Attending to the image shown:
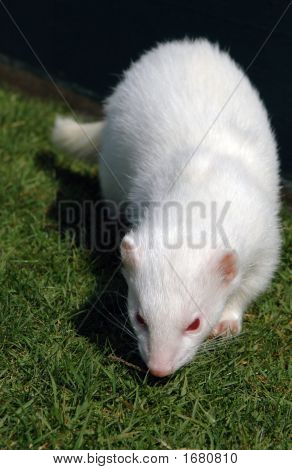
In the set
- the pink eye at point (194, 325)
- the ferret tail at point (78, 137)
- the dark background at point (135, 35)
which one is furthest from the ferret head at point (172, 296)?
the ferret tail at point (78, 137)

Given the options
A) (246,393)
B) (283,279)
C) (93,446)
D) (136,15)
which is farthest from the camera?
(136,15)

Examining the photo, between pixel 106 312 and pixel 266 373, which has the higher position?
pixel 266 373

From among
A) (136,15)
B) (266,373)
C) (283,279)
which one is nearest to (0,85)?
(136,15)

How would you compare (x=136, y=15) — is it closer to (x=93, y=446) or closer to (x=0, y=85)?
(x=0, y=85)

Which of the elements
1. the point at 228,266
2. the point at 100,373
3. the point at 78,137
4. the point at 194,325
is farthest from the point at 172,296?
the point at 78,137

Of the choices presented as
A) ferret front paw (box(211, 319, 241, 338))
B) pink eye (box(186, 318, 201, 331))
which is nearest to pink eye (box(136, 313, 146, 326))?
pink eye (box(186, 318, 201, 331))

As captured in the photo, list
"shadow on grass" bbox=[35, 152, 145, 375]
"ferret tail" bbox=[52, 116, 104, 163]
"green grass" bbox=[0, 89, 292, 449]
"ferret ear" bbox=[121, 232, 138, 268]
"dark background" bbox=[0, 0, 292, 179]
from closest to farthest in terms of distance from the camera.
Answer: "green grass" bbox=[0, 89, 292, 449], "ferret ear" bbox=[121, 232, 138, 268], "shadow on grass" bbox=[35, 152, 145, 375], "dark background" bbox=[0, 0, 292, 179], "ferret tail" bbox=[52, 116, 104, 163]

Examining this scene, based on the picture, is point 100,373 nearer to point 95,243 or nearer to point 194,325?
point 194,325

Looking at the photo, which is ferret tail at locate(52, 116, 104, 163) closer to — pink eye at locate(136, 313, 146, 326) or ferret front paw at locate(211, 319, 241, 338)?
ferret front paw at locate(211, 319, 241, 338)
